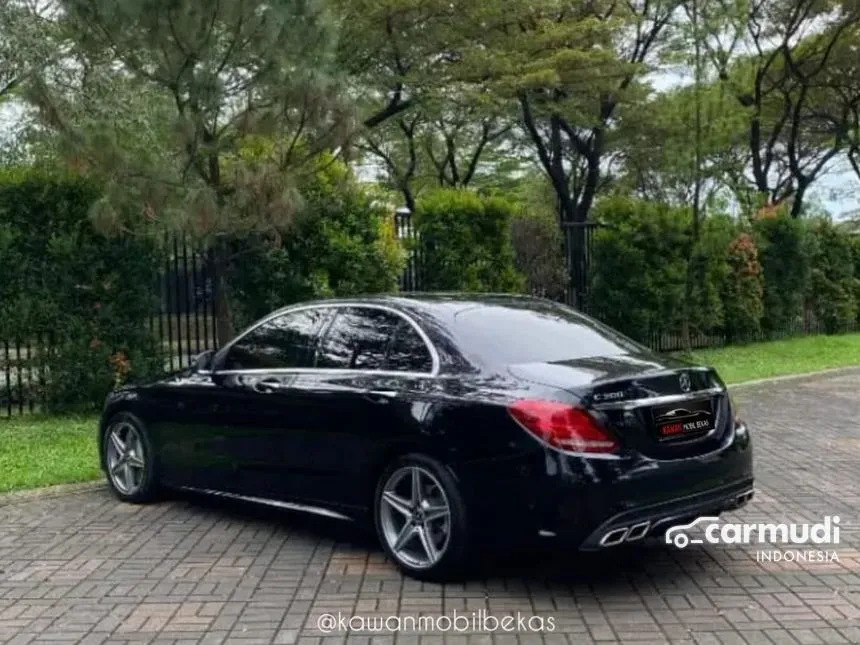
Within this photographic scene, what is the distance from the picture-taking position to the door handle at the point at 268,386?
613cm

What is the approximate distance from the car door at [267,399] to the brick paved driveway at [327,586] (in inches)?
16.7

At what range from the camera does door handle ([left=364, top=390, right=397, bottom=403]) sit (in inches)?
213

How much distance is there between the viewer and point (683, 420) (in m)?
5.11

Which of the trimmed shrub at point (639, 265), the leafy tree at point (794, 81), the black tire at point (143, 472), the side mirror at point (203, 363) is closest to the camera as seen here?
the side mirror at point (203, 363)

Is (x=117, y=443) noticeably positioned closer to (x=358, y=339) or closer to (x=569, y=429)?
(x=358, y=339)

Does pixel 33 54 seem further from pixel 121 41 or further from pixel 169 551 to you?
pixel 169 551

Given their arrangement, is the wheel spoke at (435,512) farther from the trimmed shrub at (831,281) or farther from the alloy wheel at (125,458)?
the trimmed shrub at (831,281)

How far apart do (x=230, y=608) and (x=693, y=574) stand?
249cm

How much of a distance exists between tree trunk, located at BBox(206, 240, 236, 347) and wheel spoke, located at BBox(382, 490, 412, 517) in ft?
20.8

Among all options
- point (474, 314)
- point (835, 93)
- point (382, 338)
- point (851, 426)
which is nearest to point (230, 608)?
point (382, 338)

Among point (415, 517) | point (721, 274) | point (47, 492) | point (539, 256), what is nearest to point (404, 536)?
point (415, 517)

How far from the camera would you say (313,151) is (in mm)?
10336

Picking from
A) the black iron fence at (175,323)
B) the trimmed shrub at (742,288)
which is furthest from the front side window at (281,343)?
the trimmed shrub at (742,288)

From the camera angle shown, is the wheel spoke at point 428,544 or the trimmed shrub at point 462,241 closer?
the wheel spoke at point 428,544
